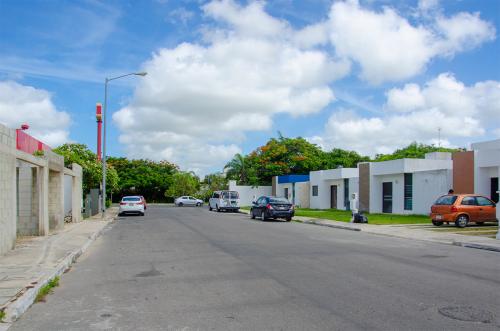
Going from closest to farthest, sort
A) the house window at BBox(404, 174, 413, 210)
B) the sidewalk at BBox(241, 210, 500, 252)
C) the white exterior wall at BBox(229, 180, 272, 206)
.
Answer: the sidewalk at BBox(241, 210, 500, 252)
the house window at BBox(404, 174, 413, 210)
the white exterior wall at BBox(229, 180, 272, 206)

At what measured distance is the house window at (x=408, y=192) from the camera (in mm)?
31906

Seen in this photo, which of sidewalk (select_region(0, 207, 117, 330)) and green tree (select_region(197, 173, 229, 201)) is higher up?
green tree (select_region(197, 173, 229, 201))

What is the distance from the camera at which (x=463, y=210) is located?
22.2 metres

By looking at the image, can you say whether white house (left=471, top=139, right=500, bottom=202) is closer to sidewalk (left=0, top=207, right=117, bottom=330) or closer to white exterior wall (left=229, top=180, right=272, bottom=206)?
sidewalk (left=0, top=207, right=117, bottom=330)

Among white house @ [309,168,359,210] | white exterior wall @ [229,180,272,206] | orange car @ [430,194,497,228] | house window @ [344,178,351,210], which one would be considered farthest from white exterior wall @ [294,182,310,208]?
orange car @ [430,194,497,228]

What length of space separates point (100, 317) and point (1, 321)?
1.24 meters

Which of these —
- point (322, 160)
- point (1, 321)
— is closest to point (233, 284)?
point (1, 321)

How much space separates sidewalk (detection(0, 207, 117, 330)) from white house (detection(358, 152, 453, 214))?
20.4 meters

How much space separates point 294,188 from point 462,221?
98.7ft

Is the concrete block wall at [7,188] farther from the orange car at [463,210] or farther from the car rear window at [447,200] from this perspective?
the car rear window at [447,200]

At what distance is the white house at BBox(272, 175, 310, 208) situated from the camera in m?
50.0

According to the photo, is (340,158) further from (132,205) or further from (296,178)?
(132,205)

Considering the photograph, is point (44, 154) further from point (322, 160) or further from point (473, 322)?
point (322, 160)

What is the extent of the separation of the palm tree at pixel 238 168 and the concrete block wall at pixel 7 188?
49.1 m
